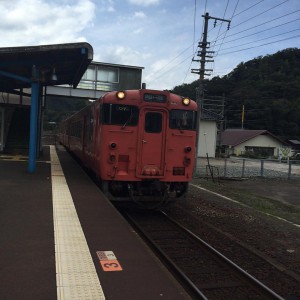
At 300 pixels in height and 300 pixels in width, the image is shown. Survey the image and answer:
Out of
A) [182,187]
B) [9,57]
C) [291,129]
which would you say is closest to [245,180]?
[182,187]

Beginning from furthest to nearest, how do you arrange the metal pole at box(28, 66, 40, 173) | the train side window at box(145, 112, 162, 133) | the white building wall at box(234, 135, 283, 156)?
the white building wall at box(234, 135, 283, 156)
the metal pole at box(28, 66, 40, 173)
the train side window at box(145, 112, 162, 133)

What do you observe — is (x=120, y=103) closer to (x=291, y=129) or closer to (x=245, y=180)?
(x=245, y=180)

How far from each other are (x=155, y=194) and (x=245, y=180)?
12341mm

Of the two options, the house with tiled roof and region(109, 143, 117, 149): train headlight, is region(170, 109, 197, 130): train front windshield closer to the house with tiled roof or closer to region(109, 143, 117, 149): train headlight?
region(109, 143, 117, 149): train headlight

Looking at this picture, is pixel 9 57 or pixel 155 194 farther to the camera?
pixel 9 57

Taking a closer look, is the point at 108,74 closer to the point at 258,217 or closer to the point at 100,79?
the point at 100,79

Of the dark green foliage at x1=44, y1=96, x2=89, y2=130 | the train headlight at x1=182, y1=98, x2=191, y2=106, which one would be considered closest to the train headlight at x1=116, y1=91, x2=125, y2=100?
the train headlight at x1=182, y1=98, x2=191, y2=106

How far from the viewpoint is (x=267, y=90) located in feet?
233

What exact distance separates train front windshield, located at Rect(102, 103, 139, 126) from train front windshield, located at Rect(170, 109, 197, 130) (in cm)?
92

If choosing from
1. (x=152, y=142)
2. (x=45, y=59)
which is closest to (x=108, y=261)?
(x=152, y=142)

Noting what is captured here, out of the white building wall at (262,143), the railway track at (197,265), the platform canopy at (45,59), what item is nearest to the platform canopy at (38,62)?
the platform canopy at (45,59)

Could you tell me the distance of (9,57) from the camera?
14281mm

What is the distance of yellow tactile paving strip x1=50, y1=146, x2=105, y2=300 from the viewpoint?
4.33m

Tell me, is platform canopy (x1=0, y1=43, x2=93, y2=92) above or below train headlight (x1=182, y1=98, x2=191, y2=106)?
above
